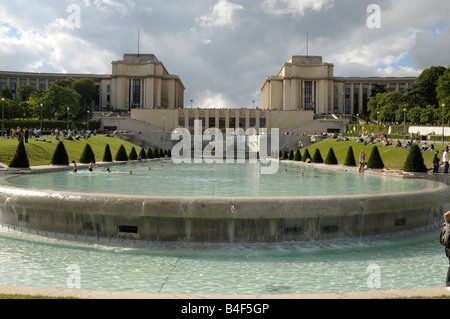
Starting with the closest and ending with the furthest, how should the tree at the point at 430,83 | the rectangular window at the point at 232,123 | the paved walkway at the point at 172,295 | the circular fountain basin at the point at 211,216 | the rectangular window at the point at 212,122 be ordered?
1. the paved walkway at the point at 172,295
2. the circular fountain basin at the point at 211,216
3. the tree at the point at 430,83
4. the rectangular window at the point at 212,122
5. the rectangular window at the point at 232,123

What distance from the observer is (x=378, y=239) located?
9.39 metres

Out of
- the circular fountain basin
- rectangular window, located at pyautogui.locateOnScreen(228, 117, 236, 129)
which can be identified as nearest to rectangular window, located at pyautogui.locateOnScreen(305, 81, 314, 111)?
rectangular window, located at pyautogui.locateOnScreen(228, 117, 236, 129)

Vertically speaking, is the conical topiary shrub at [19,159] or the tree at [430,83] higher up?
the tree at [430,83]

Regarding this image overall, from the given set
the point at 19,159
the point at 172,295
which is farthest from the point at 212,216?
the point at 19,159

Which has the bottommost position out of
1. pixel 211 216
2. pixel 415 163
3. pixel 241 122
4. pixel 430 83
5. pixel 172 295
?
pixel 172 295

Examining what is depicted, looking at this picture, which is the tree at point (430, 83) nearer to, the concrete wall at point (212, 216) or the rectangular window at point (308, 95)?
the rectangular window at point (308, 95)

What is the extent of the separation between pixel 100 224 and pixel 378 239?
6086 mm

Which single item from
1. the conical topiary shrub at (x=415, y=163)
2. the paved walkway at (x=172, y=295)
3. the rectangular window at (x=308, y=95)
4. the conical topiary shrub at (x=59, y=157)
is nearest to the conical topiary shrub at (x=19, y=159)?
the conical topiary shrub at (x=59, y=157)

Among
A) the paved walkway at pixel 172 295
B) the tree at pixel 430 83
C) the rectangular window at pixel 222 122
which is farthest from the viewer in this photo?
the rectangular window at pixel 222 122

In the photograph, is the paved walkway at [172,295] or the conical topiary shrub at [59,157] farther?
the conical topiary shrub at [59,157]

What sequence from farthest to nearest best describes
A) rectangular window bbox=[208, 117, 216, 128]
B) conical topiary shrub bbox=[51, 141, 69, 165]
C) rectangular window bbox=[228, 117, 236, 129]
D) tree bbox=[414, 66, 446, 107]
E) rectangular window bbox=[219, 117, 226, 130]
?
rectangular window bbox=[219, 117, 226, 130] → rectangular window bbox=[228, 117, 236, 129] → rectangular window bbox=[208, 117, 216, 128] → tree bbox=[414, 66, 446, 107] → conical topiary shrub bbox=[51, 141, 69, 165]

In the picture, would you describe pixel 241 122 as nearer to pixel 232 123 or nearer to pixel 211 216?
pixel 232 123

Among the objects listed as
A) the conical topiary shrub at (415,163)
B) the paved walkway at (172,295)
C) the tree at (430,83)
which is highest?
the tree at (430,83)

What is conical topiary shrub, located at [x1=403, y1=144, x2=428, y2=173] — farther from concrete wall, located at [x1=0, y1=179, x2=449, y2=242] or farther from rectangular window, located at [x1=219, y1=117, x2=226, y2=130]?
rectangular window, located at [x1=219, y1=117, x2=226, y2=130]
